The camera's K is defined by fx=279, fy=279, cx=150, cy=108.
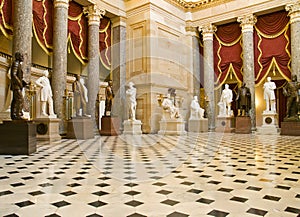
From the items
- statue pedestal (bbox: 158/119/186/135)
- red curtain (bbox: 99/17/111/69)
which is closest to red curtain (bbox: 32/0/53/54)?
red curtain (bbox: 99/17/111/69)

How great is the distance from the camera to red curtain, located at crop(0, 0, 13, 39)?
30.5 feet

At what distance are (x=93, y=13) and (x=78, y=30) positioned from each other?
3.54 ft

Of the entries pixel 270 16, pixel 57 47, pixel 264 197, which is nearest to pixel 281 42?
pixel 270 16

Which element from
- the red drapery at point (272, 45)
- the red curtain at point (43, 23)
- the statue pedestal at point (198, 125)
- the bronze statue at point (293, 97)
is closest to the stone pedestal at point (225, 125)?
the statue pedestal at point (198, 125)

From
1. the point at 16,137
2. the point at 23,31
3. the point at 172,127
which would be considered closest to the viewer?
the point at 16,137

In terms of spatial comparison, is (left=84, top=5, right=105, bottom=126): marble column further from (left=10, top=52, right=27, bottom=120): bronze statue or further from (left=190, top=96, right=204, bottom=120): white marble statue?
(left=10, top=52, right=27, bottom=120): bronze statue

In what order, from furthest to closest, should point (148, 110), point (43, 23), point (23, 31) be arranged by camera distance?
point (148, 110), point (43, 23), point (23, 31)

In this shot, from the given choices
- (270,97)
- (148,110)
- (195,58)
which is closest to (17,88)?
(148,110)

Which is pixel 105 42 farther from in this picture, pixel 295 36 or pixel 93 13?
pixel 295 36

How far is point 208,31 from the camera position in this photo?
1628cm

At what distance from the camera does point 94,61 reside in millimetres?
13227

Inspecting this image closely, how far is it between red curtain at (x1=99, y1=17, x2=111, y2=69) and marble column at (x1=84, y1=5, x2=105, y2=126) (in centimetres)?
102

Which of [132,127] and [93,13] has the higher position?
[93,13]

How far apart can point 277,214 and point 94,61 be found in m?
11.9
